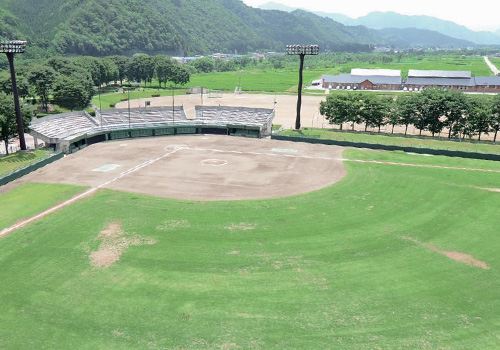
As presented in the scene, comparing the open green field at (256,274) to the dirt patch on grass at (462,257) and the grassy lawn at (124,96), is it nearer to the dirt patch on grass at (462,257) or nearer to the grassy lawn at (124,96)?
the dirt patch on grass at (462,257)

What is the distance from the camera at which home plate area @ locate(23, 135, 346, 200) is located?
56.1 meters

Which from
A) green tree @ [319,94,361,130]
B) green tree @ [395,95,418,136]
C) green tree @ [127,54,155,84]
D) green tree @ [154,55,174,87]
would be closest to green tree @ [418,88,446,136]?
green tree @ [395,95,418,136]

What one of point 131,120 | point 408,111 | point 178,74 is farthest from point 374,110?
point 178,74

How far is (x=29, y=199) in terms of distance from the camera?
51.6 metres

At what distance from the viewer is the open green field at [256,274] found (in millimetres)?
26828

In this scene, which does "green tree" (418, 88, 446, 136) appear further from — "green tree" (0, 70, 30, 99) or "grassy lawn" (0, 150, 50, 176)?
"green tree" (0, 70, 30, 99)

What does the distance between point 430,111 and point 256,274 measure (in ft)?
262

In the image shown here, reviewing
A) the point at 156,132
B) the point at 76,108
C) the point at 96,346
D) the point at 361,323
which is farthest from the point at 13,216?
the point at 76,108

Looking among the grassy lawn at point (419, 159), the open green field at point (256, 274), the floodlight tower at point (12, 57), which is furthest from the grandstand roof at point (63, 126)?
the grassy lawn at point (419, 159)

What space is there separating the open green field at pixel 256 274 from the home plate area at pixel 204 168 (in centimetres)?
486

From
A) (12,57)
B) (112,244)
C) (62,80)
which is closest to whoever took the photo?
(112,244)

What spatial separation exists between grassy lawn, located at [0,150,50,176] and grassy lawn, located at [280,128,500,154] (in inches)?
2104

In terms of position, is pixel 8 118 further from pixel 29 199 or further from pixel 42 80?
pixel 42 80

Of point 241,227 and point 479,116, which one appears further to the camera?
point 479,116
